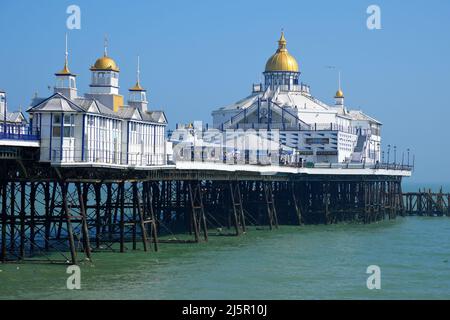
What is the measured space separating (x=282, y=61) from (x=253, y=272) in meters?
64.3

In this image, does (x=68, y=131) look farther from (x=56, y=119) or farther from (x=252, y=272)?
(x=252, y=272)

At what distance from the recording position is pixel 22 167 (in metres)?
49.5

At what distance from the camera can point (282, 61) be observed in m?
113

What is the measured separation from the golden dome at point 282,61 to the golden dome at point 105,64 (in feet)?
183

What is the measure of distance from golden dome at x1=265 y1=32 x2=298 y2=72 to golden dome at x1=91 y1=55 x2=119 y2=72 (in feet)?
183

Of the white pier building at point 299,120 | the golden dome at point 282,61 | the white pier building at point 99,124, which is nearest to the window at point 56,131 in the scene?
the white pier building at point 99,124

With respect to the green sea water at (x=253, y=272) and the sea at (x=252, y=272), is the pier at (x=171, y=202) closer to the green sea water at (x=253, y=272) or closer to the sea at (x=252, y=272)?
the sea at (x=252, y=272)

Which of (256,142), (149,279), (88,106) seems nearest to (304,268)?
(149,279)

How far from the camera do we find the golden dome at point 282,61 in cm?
11288

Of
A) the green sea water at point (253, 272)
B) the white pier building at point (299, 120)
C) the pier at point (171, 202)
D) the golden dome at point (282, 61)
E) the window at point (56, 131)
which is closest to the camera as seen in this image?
the green sea water at point (253, 272)

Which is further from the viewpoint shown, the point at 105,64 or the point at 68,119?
the point at 105,64

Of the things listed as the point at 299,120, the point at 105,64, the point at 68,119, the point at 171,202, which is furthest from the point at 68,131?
the point at 299,120

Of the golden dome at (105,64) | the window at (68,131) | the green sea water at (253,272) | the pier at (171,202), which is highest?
the golden dome at (105,64)

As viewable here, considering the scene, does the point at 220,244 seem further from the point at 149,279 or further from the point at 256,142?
the point at 256,142
